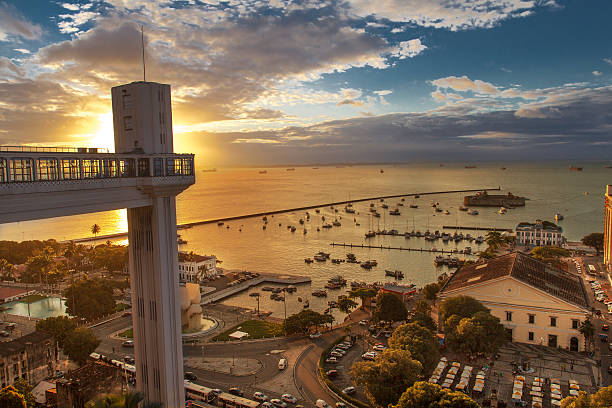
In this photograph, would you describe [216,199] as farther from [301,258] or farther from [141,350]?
[141,350]

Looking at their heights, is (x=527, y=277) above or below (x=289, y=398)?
above

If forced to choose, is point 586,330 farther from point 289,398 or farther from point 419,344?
point 289,398

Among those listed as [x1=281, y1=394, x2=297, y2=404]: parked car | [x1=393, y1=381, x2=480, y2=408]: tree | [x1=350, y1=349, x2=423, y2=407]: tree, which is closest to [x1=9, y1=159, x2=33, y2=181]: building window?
[x1=393, y1=381, x2=480, y2=408]: tree

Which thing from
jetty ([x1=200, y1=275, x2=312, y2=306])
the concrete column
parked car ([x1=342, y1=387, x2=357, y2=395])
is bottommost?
jetty ([x1=200, y1=275, x2=312, y2=306])

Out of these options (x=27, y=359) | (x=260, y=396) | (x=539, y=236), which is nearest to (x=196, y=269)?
(x=27, y=359)

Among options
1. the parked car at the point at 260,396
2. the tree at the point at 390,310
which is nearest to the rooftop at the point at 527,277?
the tree at the point at 390,310

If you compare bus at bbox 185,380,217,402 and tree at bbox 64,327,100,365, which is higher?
tree at bbox 64,327,100,365

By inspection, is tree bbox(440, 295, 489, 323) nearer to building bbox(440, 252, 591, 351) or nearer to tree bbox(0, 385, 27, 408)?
building bbox(440, 252, 591, 351)
